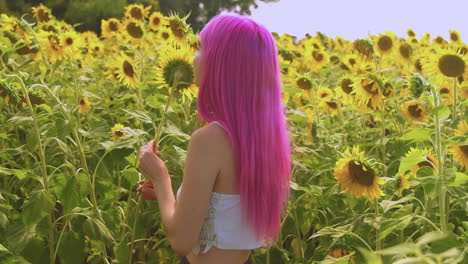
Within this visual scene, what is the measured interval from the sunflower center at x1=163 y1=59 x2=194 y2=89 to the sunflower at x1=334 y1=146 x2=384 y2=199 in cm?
48

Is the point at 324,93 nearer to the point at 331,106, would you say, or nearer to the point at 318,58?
the point at 331,106

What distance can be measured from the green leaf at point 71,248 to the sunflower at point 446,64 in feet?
5.56

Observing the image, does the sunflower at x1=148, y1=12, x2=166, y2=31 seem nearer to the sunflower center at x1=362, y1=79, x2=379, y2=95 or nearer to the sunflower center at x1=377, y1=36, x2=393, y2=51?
the sunflower center at x1=377, y1=36, x2=393, y2=51

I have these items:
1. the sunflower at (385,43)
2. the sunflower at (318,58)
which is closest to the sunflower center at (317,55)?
the sunflower at (318,58)

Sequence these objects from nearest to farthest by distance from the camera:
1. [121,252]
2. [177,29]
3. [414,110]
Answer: [121,252], [177,29], [414,110]

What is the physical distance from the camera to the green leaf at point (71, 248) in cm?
218

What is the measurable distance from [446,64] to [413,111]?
26cm

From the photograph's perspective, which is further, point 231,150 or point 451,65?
point 451,65

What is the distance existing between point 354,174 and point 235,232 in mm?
486

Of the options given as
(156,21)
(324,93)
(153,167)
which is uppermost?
(156,21)

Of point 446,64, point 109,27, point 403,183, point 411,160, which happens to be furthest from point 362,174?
point 109,27

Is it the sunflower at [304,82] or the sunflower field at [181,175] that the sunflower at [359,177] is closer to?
the sunflower field at [181,175]

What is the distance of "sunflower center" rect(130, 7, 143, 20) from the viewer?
399 cm

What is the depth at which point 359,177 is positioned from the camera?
1.90 metres
